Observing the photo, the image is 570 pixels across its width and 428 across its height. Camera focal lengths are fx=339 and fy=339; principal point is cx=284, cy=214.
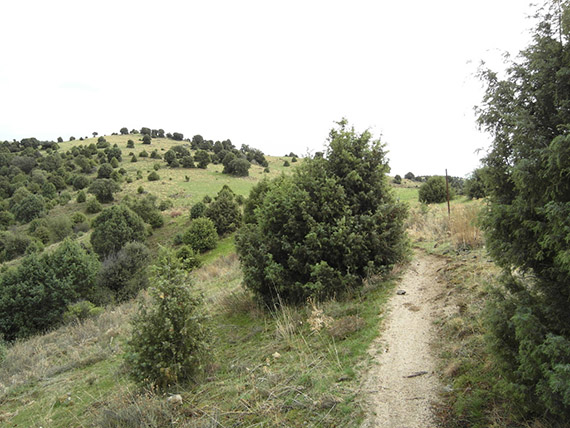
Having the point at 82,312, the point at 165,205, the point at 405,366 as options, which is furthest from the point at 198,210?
the point at 405,366

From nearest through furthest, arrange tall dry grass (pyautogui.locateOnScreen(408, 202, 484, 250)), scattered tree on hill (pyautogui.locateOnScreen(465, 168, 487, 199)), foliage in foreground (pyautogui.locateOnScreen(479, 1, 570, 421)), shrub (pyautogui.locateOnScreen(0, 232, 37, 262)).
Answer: foliage in foreground (pyautogui.locateOnScreen(479, 1, 570, 421))
scattered tree on hill (pyautogui.locateOnScreen(465, 168, 487, 199))
tall dry grass (pyautogui.locateOnScreen(408, 202, 484, 250))
shrub (pyautogui.locateOnScreen(0, 232, 37, 262))

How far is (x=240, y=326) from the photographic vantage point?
7.48m

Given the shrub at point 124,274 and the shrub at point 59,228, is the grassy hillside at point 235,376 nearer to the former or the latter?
the shrub at point 124,274

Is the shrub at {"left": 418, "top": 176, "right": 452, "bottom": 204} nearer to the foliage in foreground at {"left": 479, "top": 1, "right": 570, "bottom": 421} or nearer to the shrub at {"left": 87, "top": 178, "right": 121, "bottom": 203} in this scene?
the foliage in foreground at {"left": 479, "top": 1, "right": 570, "bottom": 421}

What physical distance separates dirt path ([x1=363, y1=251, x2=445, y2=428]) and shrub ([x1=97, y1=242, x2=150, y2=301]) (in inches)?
762

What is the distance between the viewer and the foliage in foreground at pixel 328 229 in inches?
284

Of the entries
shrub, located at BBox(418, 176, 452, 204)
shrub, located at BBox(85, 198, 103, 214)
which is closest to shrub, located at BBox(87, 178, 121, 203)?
shrub, located at BBox(85, 198, 103, 214)

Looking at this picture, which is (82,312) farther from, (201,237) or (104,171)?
(104,171)

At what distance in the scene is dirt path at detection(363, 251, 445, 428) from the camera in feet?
11.5

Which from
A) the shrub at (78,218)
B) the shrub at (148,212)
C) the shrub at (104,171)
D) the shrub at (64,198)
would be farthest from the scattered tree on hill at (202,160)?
the shrub at (148,212)

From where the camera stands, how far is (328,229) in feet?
23.8

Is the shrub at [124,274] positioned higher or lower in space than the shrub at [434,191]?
lower

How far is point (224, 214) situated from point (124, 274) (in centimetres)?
1106

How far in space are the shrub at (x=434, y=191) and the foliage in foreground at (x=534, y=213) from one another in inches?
793
